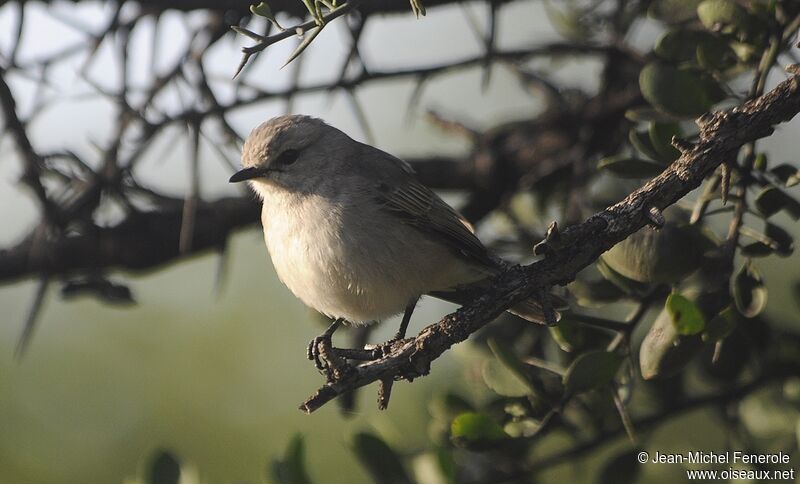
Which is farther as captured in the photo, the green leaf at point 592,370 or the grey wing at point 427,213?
the grey wing at point 427,213

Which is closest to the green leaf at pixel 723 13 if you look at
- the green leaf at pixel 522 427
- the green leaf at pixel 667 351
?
the green leaf at pixel 667 351

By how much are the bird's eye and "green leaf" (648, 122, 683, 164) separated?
79.9 inches

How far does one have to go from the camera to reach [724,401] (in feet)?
11.6

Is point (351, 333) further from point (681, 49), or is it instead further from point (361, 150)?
point (681, 49)

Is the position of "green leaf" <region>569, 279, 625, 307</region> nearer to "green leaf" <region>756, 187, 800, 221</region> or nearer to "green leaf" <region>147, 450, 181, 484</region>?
"green leaf" <region>756, 187, 800, 221</region>

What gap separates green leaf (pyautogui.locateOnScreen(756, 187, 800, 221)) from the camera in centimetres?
272

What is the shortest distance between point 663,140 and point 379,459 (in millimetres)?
1314

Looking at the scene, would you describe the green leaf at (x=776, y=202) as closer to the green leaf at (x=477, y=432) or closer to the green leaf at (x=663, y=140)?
the green leaf at (x=663, y=140)

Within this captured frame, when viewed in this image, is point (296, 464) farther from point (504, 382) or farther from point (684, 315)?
point (684, 315)

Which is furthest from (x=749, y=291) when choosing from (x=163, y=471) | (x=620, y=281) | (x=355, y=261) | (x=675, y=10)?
(x=163, y=471)

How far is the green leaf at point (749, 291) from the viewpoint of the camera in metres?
2.77

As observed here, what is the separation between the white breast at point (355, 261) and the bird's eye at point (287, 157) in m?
0.40

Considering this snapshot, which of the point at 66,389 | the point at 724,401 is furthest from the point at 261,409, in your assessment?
the point at 724,401

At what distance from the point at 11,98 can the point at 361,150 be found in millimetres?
1856
